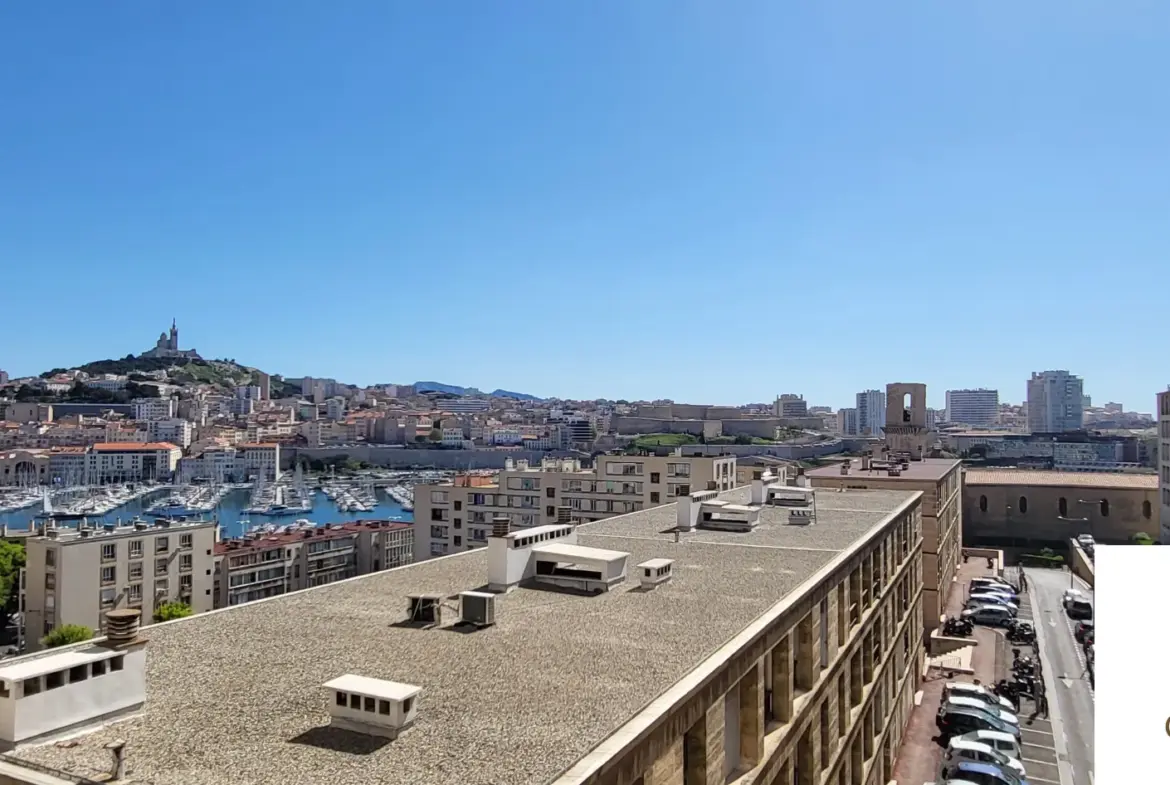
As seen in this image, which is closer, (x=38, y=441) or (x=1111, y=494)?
(x=1111, y=494)

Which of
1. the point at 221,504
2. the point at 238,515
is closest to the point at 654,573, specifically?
the point at 238,515

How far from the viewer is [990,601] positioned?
4019 cm

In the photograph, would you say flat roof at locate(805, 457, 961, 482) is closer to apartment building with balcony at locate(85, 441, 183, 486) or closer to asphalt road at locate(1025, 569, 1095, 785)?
asphalt road at locate(1025, 569, 1095, 785)

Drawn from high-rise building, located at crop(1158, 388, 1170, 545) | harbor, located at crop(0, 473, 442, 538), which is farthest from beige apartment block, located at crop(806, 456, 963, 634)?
harbor, located at crop(0, 473, 442, 538)

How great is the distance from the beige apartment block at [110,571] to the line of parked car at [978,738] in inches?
1358

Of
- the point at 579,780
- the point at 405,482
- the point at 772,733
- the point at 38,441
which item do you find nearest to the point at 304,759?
the point at 579,780

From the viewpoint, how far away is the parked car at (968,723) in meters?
23.4

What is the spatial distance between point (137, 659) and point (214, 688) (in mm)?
889

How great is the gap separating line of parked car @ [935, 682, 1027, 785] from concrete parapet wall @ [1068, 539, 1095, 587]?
25.9m

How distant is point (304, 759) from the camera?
619 cm

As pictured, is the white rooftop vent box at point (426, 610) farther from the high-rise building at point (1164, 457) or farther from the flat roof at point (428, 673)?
the high-rise building at point (1164, 457)

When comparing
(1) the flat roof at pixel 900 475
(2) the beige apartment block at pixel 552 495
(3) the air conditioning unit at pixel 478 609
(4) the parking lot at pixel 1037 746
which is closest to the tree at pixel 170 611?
(2) the beige apartment block at pixel 552 495

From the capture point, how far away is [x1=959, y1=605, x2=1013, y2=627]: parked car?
37.9 metres

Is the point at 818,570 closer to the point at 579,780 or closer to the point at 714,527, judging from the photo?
the point at 714,527
